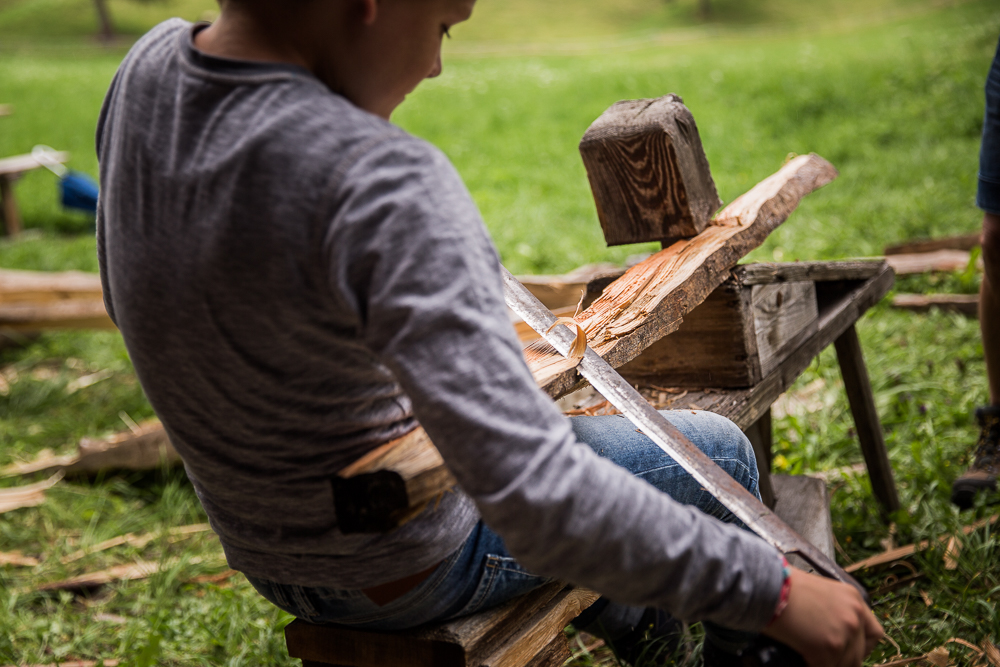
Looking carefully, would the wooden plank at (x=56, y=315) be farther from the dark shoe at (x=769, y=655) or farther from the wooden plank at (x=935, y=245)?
the wooden plank at (x=935, y=245)

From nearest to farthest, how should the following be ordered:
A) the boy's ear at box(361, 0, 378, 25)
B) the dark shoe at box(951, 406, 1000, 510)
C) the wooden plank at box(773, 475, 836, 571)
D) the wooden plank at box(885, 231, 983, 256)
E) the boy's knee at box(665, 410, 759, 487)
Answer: the boy's ear at box(361, 0, 378, 25) < the boy's knee at box(665, 410, 759, 487) < the wooden plank at box(773, 475, 836, 571) < the dark shoe at box(951, 406, 1000, 510) < the wooden plank at box(885, 231, 983, 256)

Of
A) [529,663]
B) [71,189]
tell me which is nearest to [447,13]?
[529,663]

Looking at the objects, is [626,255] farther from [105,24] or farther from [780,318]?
[105,24]

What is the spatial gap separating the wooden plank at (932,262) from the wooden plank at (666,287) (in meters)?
3.22

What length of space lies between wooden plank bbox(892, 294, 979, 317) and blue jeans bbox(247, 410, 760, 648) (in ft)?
12.3

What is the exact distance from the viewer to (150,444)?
398 centimetres

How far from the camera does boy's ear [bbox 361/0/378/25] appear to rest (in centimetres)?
105

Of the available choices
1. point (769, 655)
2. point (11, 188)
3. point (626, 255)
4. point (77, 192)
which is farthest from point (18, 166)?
point (769, 655)

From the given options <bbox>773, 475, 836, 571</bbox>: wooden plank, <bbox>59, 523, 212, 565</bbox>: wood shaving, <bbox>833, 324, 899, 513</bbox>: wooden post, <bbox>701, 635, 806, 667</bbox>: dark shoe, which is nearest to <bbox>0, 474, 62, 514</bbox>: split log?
<bbox>59, 523, 212, 565</bbox>: wood shaving

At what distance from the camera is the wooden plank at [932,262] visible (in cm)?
514

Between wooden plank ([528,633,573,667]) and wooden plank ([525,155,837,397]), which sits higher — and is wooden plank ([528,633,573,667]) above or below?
below

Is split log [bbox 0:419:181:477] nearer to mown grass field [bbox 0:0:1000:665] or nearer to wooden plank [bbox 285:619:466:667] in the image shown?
mown grass field [bbox 0:0:1000:665]

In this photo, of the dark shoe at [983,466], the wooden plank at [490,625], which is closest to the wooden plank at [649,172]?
the wooden plank at [490,625]

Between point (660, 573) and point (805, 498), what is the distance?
6.04 ft
